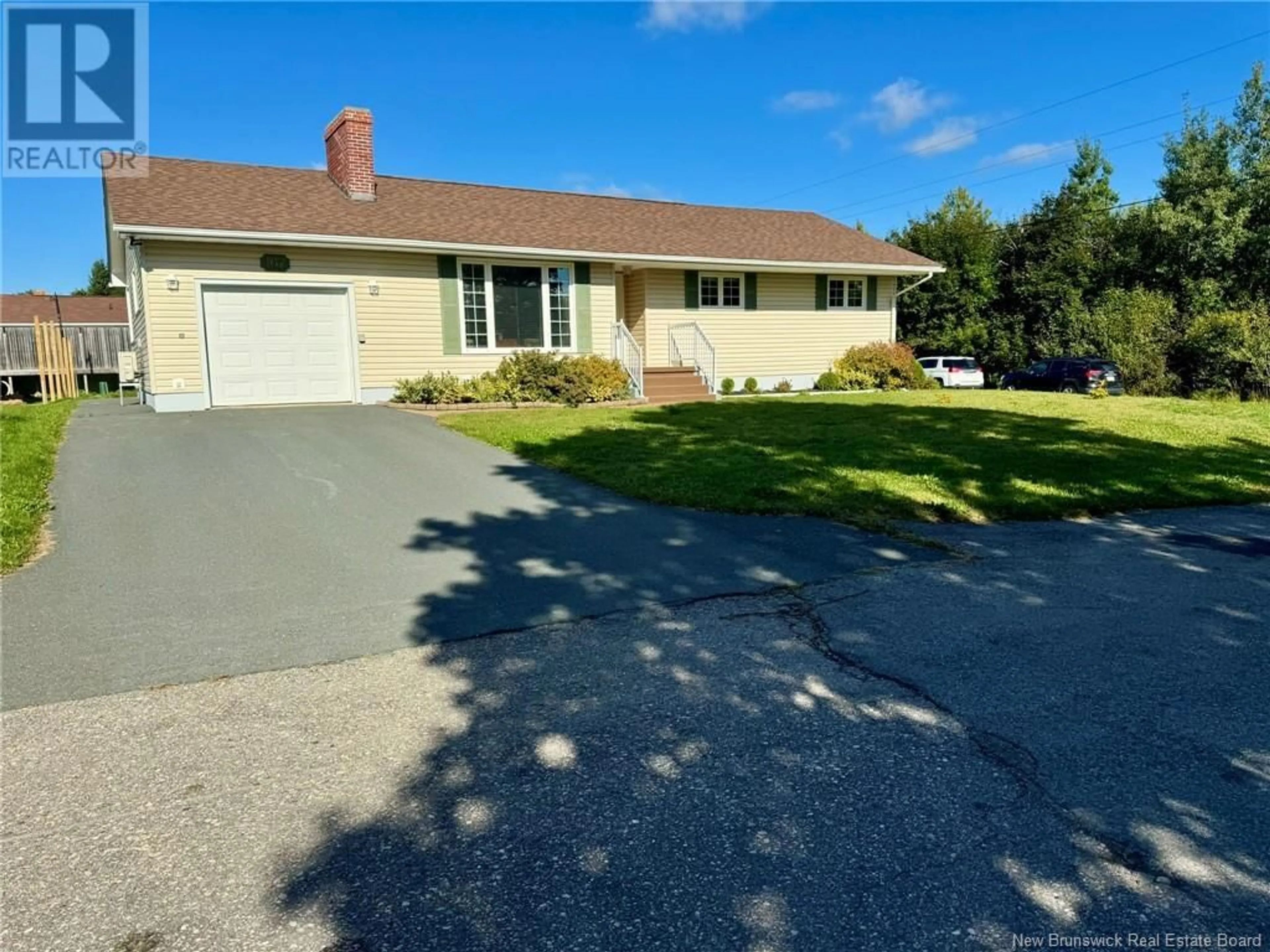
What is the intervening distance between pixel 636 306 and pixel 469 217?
4.41 meters

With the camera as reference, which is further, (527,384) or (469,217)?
(469,217)

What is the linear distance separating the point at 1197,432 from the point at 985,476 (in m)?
6.61

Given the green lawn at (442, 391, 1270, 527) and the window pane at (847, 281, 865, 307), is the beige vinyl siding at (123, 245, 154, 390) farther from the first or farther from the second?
the window pane at (847, 281, 865, 307)

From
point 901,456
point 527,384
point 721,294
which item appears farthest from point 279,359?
point 901,456

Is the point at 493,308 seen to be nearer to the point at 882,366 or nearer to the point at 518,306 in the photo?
the point at 518,306

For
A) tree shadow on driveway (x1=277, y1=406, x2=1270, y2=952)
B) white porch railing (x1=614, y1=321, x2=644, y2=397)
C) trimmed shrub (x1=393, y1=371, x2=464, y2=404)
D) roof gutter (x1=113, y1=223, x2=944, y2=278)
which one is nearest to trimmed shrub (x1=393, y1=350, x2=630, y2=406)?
trimmed shrub (x1=393, y1=371, x2=464, y2=404)

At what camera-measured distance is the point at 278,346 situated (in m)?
15.0

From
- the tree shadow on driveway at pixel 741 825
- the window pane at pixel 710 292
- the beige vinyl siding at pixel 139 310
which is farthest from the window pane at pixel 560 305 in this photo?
the tree shadow on driveway at pixel 741 825

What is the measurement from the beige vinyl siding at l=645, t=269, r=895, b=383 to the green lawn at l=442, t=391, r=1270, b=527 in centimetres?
442

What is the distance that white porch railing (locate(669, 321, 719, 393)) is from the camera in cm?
1984

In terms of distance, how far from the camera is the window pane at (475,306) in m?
16.8

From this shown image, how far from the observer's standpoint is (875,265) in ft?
72.8

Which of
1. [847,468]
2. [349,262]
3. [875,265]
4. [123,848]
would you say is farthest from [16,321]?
[123,848]

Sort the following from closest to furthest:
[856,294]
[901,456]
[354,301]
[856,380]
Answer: [901,456], [354,301], [856,380], [856,294]
